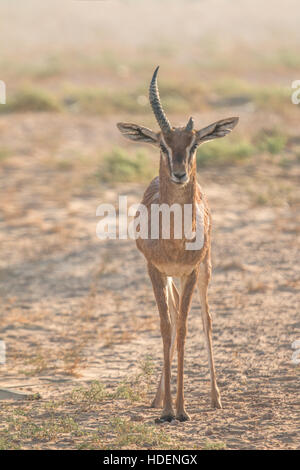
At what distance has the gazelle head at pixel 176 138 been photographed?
17.5 feet

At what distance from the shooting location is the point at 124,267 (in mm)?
10523

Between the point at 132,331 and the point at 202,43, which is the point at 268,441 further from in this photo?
the point at 202,43

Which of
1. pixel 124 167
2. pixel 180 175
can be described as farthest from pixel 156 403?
pixel 124 167

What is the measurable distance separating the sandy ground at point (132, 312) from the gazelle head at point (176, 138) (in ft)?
6.04

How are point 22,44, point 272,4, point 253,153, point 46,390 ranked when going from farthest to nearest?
point 272,4, point 22,44, point 253,153, point 46,390

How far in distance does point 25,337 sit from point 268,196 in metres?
6.19

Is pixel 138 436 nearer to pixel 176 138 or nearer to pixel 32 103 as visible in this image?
pixel 176 138

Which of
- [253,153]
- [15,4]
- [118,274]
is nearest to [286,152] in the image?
→ [253,153]

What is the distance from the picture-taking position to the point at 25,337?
8297mm

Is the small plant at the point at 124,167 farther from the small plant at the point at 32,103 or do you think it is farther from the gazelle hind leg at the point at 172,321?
the gazelle hind leg at the point at 172,321

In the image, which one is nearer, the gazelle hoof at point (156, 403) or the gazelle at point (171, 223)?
the gazelle at point (171, 223)

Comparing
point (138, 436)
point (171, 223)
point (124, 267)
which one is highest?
point (124, 267)

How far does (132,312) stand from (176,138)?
3.93 m

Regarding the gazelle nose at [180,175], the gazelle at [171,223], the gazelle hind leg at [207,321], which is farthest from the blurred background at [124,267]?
the gazelle nose at [180,175]
